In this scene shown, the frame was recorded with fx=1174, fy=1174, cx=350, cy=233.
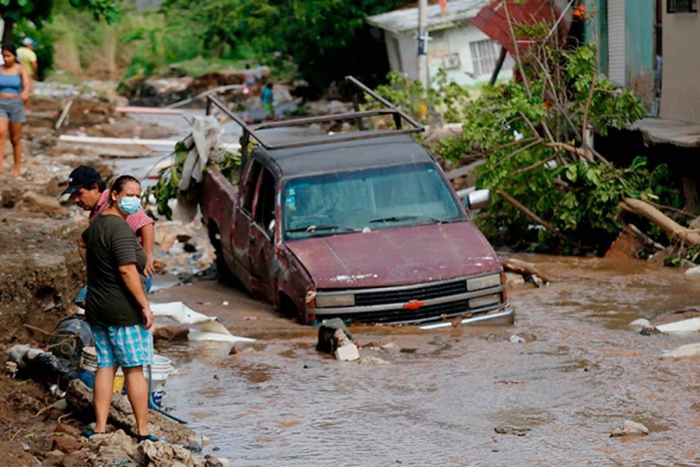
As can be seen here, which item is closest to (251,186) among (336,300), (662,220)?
(336,300)

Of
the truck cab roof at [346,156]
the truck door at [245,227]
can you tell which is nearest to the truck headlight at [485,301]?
the truck cab roof at [346,156]

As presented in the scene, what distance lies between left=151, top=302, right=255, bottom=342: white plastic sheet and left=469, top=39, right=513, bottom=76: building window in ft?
80.8

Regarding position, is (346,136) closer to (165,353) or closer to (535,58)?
(165,353)

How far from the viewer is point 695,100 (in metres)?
15.7

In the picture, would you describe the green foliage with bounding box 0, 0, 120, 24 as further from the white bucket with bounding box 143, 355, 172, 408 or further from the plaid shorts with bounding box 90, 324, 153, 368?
the plaid shorts with bounding box 90, 324, 153, 368

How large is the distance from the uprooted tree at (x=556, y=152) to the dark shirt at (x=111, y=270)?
8890 millimetres

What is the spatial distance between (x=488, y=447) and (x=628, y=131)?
461 inches

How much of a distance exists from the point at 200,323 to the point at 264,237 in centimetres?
137

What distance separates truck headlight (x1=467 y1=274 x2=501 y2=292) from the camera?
32.8 feet

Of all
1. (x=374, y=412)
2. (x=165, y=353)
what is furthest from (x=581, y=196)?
(x=374, y=412)

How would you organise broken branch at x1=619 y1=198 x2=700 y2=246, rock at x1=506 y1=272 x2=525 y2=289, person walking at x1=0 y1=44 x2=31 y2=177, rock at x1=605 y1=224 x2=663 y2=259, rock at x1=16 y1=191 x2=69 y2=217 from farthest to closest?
person walking at x1=0 y1=44 x2=31 y2=177 < rock at x1=16 y1=191 x2=69 y2=217 < rock at x1=605 y1=224 x2=663 y2=259 < broken branch at x1=619 y1=198 x2=700 y2=246 < rock at x1=506 y1=272 x2=525 y2=289

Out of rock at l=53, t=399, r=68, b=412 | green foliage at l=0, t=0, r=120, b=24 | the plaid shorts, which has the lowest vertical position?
rock at l=53, t=399, r=68, b=412

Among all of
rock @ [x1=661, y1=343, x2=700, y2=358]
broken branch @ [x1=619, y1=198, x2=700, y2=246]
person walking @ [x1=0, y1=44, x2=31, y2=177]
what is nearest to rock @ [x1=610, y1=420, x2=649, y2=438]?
rock @ [x1=661, y1=343, x2=700, y2=358]

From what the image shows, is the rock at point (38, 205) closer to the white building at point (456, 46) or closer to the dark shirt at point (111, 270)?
the dark shirt at point (111, 270)
